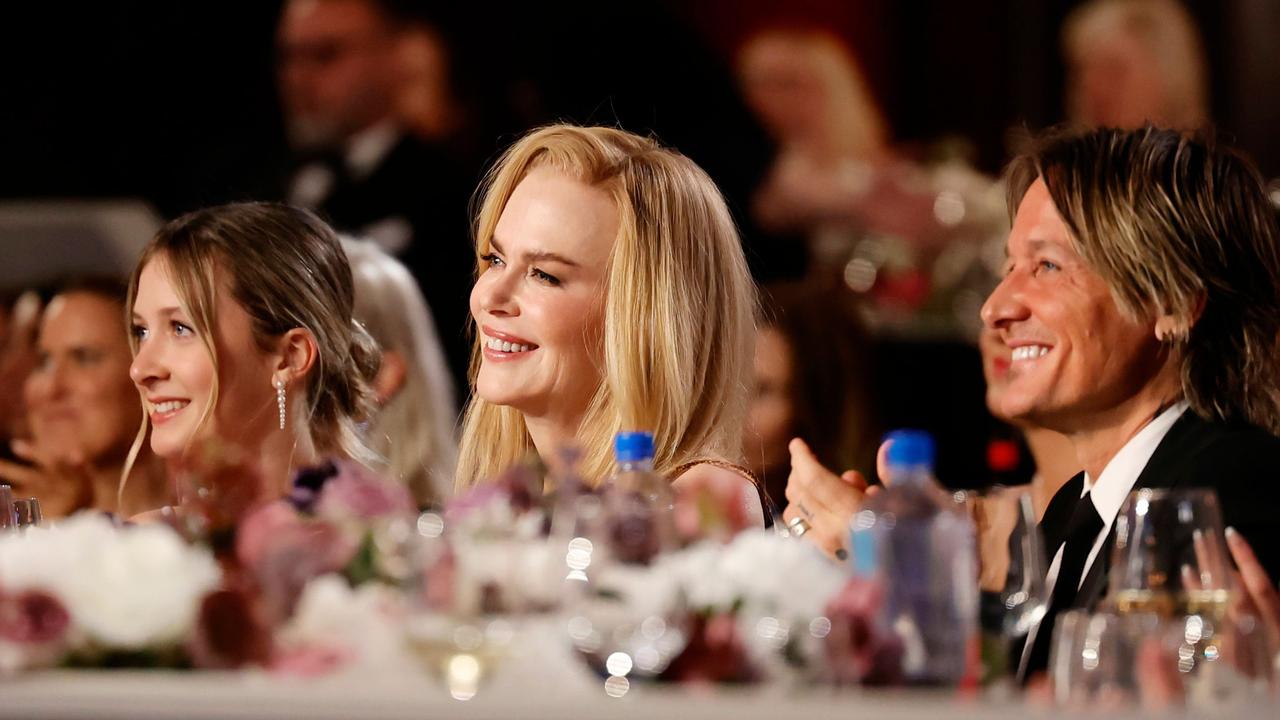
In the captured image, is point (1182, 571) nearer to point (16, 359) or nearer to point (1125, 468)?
point (1125, 468)

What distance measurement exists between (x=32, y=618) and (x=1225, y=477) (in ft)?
5.77

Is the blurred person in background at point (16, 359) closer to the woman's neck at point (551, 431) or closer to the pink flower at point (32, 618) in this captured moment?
the woman's neck at point (551, 431)

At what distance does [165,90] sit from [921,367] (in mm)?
3189

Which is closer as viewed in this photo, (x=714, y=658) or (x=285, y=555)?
(x=714, y=658)

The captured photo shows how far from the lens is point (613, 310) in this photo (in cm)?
307

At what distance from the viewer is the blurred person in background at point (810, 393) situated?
498 cm

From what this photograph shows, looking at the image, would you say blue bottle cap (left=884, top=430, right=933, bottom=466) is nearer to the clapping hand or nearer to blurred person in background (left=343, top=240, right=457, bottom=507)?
blurred person in background (left=343, top=240, right=457, bottom=507)

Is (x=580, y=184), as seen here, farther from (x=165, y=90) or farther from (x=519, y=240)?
(x=165, y=90)

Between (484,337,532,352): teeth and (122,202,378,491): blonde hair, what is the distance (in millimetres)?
501

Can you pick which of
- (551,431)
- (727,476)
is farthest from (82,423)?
(727,476)

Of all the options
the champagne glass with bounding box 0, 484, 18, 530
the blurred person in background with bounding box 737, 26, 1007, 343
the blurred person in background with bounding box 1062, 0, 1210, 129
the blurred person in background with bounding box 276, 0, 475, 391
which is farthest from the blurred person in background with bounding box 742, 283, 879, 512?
the blurred person in background with bounding box 1062, 0, 1210, 129

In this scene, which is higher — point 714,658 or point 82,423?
point 82,423

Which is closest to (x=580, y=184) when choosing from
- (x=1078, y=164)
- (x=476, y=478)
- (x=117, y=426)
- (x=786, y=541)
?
(x=476, y=478)

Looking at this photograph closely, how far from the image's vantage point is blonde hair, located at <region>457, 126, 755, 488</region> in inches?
120
